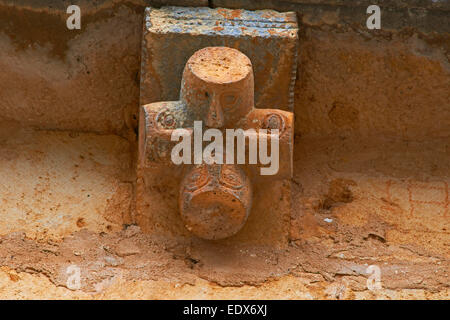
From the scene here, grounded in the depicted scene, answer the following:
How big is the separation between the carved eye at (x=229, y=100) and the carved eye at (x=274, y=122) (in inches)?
5.3

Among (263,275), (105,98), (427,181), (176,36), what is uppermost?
(176,36)

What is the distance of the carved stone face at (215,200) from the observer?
2.89 m

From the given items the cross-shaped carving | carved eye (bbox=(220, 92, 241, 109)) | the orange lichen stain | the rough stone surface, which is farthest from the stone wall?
the orange lichen stain

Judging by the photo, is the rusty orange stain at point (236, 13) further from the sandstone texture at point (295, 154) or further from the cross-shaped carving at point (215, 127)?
the cross-shaped carving at point (215, 127)

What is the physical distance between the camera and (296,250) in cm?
308

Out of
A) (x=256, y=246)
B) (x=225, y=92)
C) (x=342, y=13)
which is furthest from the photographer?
(x=342, y=13)

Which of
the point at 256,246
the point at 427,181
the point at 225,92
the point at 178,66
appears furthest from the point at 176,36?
the point at 427,181

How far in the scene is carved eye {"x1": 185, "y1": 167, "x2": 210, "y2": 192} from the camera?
2896 mm

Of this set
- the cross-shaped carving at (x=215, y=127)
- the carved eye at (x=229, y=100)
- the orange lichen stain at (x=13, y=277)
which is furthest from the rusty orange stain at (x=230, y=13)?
the orange lichen stain at (x=13, y=277)

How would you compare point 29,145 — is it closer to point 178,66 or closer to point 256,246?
point 178,66

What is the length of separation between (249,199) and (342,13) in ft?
2.89

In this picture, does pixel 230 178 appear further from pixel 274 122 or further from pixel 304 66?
pixel 304 66

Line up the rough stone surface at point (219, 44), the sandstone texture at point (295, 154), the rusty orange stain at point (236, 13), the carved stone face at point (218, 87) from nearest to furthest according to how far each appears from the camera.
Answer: the carved stone face at point (218, 87)
the sandstone texture at point (295, 154)
the rough stone surface at point (219, 44)
the rusty orange stain at point (236, 13)

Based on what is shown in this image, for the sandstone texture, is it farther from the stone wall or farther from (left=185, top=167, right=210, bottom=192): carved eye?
(left=185, top=167, right=210, bottom=192): carved eye
